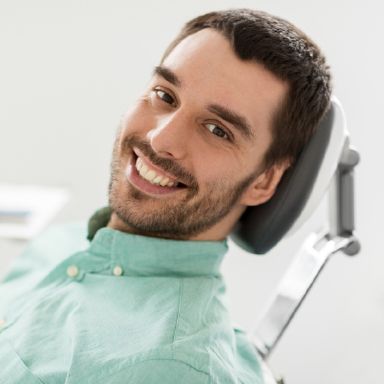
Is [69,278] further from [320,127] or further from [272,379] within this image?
[320,127]

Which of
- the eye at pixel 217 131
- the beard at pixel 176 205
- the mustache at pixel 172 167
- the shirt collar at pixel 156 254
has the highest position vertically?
the eye at pixel 217 131

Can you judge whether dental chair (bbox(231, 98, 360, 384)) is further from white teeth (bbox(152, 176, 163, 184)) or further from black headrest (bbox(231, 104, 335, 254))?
white teeth (bbox(152, 176, 163, 184))

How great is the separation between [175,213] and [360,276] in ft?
2.13

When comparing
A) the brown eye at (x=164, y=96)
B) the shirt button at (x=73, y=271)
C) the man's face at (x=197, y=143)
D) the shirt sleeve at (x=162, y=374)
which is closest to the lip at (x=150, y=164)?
the man's face at (x=197, y=143)

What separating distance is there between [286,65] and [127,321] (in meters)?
0.54

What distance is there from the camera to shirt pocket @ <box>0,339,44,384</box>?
955mm

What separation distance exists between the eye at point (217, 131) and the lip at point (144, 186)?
0.12 meters

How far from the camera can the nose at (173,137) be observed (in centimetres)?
109

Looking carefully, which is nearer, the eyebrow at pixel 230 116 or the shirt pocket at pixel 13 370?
the shirt pocket at pixel 13 370

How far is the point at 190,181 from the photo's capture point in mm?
1118

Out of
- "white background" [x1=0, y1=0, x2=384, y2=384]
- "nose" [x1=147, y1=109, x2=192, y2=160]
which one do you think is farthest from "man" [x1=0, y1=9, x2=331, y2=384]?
"white background" [x1=0, y1=0, x2=384, y2=384]

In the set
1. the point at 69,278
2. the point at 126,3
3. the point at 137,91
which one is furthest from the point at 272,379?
the point at 126,3

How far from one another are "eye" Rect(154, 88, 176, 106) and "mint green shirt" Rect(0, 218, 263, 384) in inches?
10.7

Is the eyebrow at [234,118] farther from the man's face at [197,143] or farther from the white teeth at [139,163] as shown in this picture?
the white teeth at [139,163]
